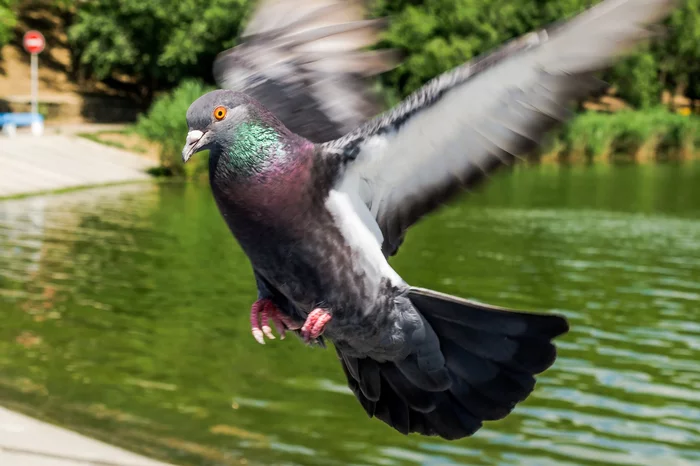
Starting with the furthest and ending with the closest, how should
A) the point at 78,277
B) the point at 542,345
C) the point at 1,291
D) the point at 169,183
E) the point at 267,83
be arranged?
the point at 169,183, the point at 78,277, the point at 1,291, the point at 267,83, the point at 542,345

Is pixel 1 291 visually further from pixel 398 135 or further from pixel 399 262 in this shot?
pixel 398 135

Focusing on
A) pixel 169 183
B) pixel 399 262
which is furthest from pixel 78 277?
pixel 169 183

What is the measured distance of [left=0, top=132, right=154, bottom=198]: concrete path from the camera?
21.4m

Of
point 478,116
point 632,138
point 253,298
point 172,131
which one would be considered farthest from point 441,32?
point 478,116

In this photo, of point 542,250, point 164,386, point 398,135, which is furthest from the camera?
point 542,250

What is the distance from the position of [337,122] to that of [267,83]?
0.27 metres

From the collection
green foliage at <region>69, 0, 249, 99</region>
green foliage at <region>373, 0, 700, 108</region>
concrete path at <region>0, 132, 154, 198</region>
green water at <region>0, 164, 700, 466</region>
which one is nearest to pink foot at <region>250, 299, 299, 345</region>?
green water at <region>0, 164, 700, 466</region>

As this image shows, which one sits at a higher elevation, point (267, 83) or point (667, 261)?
point (267, 83)

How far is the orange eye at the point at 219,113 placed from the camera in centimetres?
265

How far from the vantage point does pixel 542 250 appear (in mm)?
15227

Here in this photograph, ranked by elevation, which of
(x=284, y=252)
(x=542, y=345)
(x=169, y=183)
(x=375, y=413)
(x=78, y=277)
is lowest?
(x=169, y=183)

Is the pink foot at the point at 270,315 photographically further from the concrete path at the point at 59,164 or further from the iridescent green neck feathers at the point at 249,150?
the concrete path at the point at 59,164

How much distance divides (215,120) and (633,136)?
39.6 meters

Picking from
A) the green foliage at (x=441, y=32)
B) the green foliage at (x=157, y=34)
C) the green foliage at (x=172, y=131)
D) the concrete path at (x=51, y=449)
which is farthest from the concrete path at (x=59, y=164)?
the concrete path at (x=51, y=449)
